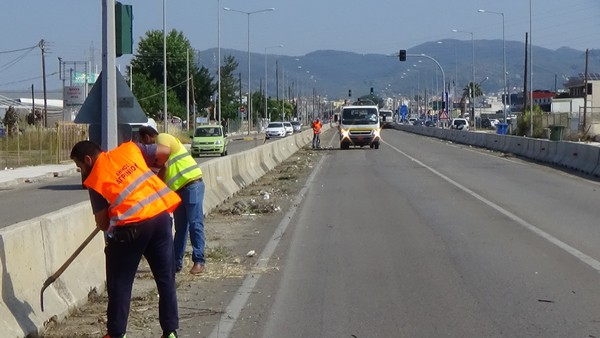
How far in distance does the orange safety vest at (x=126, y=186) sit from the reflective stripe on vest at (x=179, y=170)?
4.17m

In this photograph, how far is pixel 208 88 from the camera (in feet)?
378

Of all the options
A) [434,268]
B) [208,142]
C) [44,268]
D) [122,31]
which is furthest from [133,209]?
[208,142]

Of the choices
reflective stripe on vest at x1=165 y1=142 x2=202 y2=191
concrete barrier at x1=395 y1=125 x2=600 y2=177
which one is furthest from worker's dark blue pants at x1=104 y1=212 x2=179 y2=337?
concrete barrier at x1=395 y1=125 x2=600 y2=177

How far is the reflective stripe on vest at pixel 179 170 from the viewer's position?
11570 millimetres

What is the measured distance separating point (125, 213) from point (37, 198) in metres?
20.1

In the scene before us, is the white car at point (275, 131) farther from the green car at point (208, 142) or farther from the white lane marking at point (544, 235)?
the white lane marking at point (544, 235)

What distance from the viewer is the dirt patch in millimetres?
8945

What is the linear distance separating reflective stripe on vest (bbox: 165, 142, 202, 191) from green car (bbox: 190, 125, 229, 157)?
1476 inches

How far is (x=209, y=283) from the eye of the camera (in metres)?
11.5

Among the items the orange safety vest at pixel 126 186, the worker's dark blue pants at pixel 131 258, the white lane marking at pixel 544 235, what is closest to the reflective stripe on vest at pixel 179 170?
the worker's dark blue pants at pixel 131 258

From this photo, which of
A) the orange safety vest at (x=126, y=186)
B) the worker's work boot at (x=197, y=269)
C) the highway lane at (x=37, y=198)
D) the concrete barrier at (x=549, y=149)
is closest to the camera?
the orange safety vest at (x=126, y=186)

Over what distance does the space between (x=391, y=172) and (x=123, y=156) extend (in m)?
26.5

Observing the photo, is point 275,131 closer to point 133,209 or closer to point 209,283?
point 209,283

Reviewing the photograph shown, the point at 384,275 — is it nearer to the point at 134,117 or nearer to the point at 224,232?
the point at 134,117
